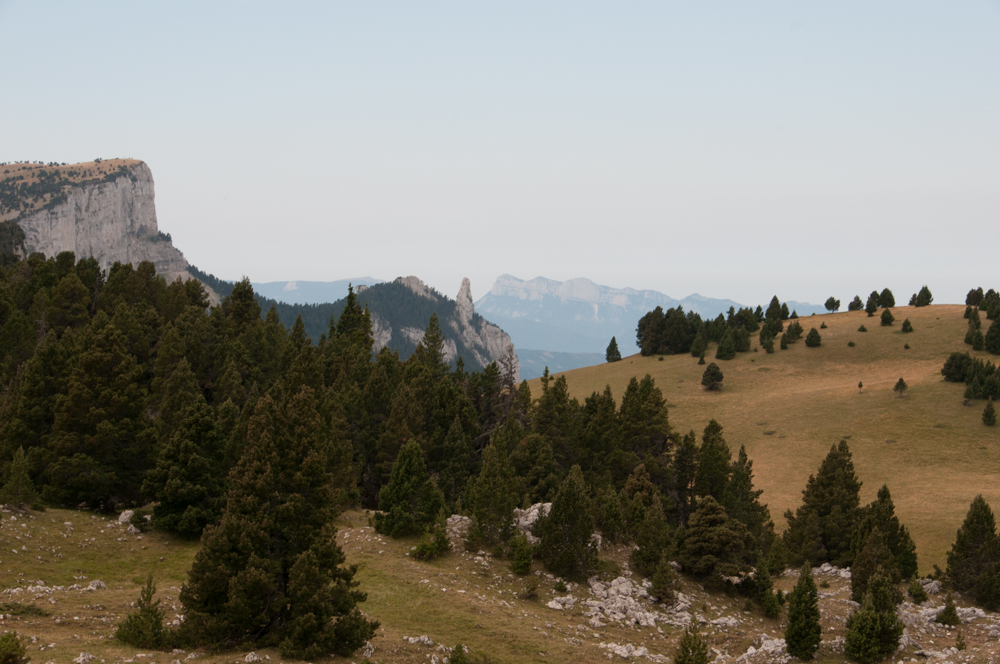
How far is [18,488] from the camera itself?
3491 cm

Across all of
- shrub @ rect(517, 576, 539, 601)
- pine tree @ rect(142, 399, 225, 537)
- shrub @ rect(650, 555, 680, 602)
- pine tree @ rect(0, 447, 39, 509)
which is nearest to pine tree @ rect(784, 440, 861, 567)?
shrub @ rect(650, 555, 680, 602)

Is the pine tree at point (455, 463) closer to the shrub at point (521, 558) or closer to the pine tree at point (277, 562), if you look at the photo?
the shrub at point (521, 558)

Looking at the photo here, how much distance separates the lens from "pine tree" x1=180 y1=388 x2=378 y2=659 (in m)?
22.8

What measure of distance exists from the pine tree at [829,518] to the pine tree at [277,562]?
43143 mm

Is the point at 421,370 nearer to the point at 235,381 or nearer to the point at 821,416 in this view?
the point at 235,381

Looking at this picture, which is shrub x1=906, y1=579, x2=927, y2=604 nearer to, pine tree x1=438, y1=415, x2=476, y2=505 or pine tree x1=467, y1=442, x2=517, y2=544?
pine tree x1=467, y1=442, x2=517, y2=544

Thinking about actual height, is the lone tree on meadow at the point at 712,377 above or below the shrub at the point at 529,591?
above

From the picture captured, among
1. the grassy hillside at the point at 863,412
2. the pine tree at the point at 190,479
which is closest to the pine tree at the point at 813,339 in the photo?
the grassy hillside at the point at 863,412

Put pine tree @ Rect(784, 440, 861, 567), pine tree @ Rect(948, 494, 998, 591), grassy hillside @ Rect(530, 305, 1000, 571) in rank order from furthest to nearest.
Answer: grassy hillside @ Rect(530, 305, 1000, 571), pine tree @ Rect(784, 440, 861, 567), pine tree @ Rect(948, 494, 998, 591)

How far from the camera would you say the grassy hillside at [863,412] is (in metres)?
69.2

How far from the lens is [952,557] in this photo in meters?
42.2

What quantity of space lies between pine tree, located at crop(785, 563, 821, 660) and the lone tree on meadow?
84177mm

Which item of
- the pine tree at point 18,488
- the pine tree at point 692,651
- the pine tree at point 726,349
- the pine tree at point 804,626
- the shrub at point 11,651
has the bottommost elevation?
the pine tree at point 804,626

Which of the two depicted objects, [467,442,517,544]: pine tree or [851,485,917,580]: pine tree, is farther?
[851,485,917,580]: pine tree
